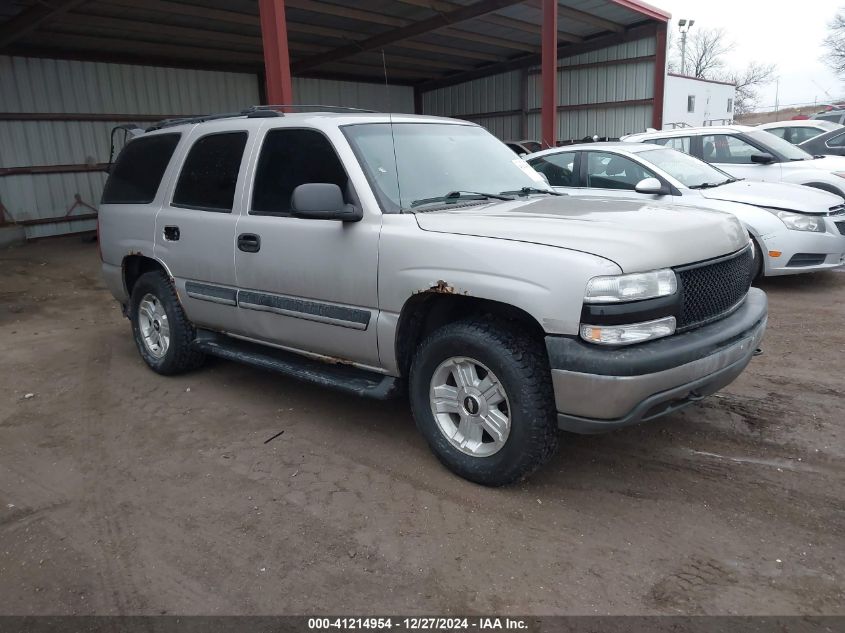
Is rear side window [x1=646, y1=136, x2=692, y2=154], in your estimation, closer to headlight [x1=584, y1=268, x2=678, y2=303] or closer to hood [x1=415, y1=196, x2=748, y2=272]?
hood [x1=415, y1=196, x2=748, y2=272]

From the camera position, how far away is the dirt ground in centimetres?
263

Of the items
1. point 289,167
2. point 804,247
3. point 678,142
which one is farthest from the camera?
point 678,142

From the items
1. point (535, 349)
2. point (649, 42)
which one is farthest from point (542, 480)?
point (649, 42)

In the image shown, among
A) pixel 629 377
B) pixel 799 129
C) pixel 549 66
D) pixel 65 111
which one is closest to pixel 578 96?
pixel 549 66

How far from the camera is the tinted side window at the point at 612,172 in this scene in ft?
24.2

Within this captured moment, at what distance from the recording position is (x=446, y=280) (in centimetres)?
325

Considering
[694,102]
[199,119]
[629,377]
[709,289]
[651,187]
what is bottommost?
[629,377]

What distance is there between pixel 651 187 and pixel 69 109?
13624mm

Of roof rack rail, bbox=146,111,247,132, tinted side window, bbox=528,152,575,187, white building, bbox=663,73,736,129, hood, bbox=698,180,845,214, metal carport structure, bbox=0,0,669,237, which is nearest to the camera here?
roof rack rail, bbox=146,111,247,132

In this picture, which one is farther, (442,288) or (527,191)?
(527,191)

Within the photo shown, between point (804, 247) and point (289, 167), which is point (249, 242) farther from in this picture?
point (804, 247)

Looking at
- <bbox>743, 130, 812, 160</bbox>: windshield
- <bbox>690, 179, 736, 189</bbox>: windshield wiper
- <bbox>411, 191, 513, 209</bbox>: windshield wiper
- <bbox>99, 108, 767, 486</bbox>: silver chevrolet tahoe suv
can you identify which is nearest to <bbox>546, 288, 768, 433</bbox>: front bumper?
<bbox>99, 108, 767, 486</bbox>: silver chevrolet tahoe suv

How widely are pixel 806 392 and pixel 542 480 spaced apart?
7.27 ft

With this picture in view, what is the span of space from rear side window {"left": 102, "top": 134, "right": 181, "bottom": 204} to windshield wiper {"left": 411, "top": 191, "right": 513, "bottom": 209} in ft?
7.87
